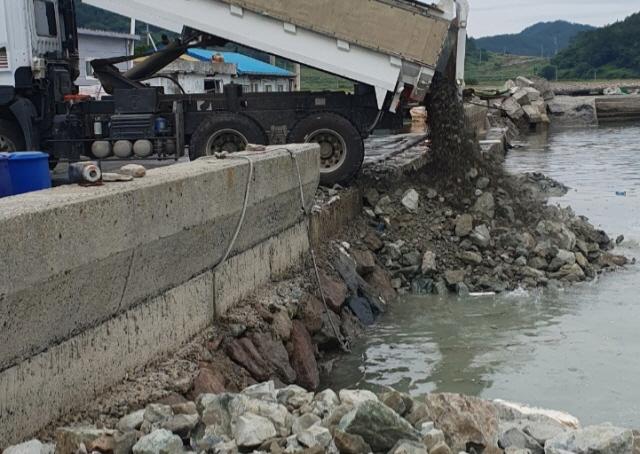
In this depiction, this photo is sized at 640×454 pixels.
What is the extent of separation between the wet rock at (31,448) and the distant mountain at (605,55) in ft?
301

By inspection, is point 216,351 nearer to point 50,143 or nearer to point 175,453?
point 175,453

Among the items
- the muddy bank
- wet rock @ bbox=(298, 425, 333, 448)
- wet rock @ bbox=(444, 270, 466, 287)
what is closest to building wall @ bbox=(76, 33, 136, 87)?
wet rock @ bbox=(444, 270, 466, 287)

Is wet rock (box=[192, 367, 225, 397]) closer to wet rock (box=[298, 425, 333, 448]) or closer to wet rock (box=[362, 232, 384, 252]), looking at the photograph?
wet rock (box=[298, 425, 333, 448])

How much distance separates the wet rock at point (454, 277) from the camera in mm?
11770

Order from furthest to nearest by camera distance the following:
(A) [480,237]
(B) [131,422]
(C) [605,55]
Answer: (C) [605,55]
(A) [480,237]
(B) [131,422]

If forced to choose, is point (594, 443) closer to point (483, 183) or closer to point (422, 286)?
point (422, 286)

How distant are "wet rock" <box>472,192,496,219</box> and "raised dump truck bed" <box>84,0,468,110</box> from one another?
76.1 inches

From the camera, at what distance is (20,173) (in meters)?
6.90

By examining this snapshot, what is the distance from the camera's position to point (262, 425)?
506 centimetres

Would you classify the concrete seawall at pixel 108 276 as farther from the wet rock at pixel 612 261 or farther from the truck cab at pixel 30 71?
the wet rock at pixel 612 261

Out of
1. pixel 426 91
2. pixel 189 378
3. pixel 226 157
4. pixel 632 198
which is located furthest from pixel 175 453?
pixel 632 198

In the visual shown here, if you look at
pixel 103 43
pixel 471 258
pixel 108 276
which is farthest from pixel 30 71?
pixel 103 43

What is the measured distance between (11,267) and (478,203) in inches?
364

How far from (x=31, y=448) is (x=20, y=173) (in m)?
2.72
